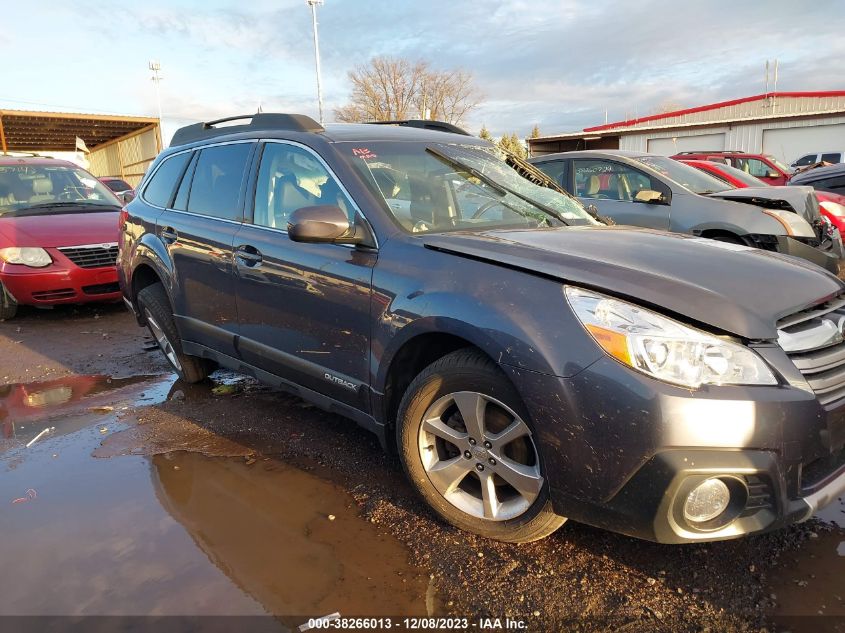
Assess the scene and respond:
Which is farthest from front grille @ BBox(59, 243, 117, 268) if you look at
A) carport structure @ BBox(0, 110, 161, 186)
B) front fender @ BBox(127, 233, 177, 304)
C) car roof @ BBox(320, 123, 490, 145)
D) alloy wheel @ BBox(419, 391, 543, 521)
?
carport structure @ BBox(0, 110, 161, 186)

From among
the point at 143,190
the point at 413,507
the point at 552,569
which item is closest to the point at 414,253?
the point at 413,507

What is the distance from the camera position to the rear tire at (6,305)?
660 centimetres

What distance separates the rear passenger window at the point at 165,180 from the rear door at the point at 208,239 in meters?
0.15

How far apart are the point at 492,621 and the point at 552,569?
14.4 inches

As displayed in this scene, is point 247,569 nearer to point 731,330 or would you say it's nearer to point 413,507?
point 413,507

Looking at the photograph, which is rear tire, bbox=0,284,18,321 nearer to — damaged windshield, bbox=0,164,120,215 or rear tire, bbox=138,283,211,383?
damaged windshield, bbox=0,164,120,215

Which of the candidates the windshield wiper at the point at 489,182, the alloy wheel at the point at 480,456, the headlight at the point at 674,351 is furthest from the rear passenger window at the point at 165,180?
the headlight at the point at 674,351

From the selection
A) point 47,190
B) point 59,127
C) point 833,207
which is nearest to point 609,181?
point 833,207

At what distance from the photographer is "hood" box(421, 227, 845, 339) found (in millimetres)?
2014

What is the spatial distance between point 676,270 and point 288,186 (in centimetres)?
206

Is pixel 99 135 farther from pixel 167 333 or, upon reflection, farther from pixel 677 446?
pixel 677 446

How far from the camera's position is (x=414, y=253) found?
2559mm

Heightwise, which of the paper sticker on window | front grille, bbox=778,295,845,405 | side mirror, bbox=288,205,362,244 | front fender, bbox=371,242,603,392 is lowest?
front grille, bbox=778,295,845,405

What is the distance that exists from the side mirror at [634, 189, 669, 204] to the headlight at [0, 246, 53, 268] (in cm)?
624
